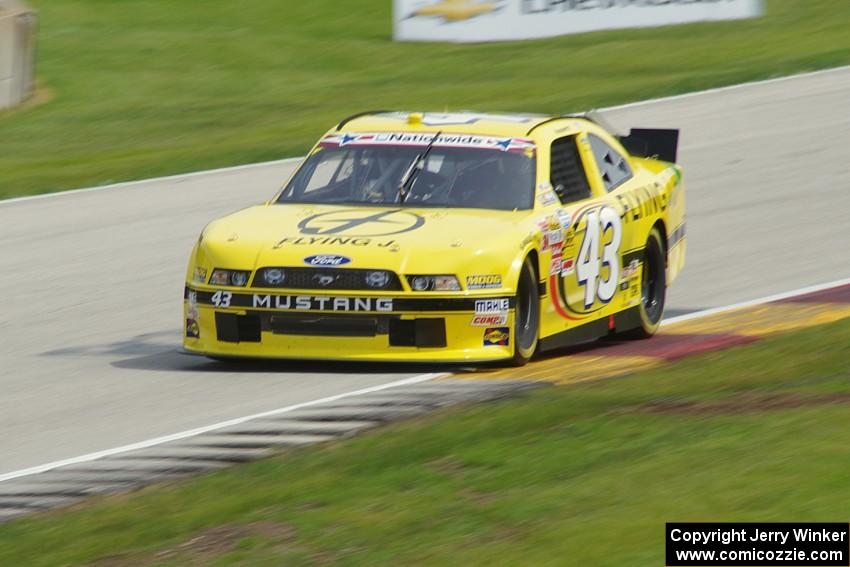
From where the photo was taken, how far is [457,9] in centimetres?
2969

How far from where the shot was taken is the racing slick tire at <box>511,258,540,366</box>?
30.7 feet

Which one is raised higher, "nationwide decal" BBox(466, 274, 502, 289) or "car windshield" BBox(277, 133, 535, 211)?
"car windshield" BBox(277, 133, 535, 211)

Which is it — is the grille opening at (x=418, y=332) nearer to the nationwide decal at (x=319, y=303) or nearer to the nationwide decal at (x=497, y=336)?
the nationwide decal at (x=319, y=303)

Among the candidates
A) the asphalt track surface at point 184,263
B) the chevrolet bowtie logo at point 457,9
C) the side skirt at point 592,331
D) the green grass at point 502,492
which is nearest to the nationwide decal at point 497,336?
the asphalt track surface at point 184,263

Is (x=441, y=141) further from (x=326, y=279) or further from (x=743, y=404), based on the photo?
(x=743, y=404)

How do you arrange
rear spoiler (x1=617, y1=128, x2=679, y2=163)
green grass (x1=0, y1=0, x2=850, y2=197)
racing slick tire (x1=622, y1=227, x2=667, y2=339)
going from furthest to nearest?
green grass (x1=0, y1=0, x2=850, y2=197), rear spoiler (x1=617, y1=128, x2=679, y2=163), racing slick tire (x1=622, y1=227, x2=667, y2=339)

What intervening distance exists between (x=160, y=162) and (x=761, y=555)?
14.7m

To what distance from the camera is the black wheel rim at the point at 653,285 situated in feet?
36.4

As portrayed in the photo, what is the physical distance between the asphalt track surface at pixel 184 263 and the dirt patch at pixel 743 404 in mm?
1764

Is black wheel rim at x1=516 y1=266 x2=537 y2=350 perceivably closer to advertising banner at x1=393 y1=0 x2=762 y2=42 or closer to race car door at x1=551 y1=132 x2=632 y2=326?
race car door at x1=551 y1=132 x2=632 y2=326

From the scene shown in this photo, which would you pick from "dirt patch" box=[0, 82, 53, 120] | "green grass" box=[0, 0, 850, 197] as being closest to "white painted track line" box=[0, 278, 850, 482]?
"green grass" box=[0, 0, 850, 197]

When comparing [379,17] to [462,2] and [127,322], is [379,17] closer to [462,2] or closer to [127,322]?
[462,2]

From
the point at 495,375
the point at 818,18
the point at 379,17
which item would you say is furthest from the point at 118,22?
the point at 495,375

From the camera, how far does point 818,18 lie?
3116 centimetres
